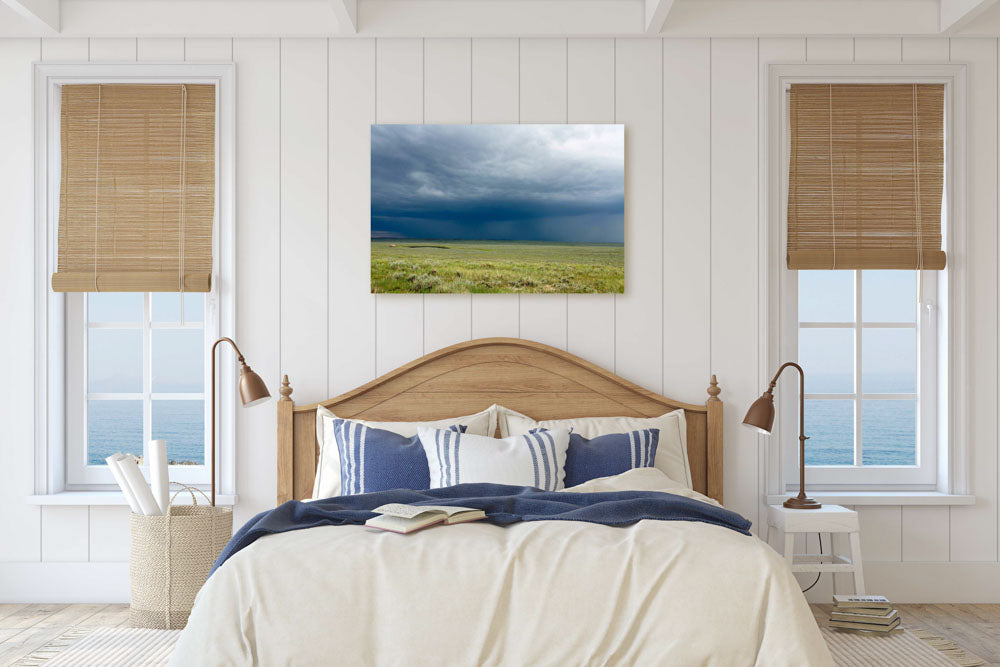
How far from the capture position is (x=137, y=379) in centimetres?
391

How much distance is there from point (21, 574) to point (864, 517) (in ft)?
12.9

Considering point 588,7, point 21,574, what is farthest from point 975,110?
point 21,574

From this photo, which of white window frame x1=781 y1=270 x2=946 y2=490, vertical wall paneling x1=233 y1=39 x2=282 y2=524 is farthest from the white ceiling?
white window frame x1=781 y1=270 x2=946 y2=490

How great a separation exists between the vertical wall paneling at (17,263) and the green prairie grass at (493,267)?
164cm

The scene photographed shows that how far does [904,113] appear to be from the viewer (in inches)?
147

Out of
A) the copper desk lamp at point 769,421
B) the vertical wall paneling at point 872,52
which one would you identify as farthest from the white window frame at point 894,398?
the vertical wall paneling at point 872,52

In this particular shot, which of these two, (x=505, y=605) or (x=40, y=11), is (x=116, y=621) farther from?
(x=40, y=11)

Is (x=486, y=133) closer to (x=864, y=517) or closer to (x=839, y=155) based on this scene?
(x=839, y=155)

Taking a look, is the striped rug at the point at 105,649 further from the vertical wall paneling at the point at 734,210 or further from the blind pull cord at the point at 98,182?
the vertical wall paneling at the point at 734,210

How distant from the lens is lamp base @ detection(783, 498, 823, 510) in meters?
3.38

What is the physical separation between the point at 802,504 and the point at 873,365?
89 centimetres

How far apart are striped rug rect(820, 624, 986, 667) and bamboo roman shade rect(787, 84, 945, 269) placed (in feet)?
5.47

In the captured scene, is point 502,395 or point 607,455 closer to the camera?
point 607,455

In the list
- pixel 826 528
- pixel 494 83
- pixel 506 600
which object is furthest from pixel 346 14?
pixel 826 528
